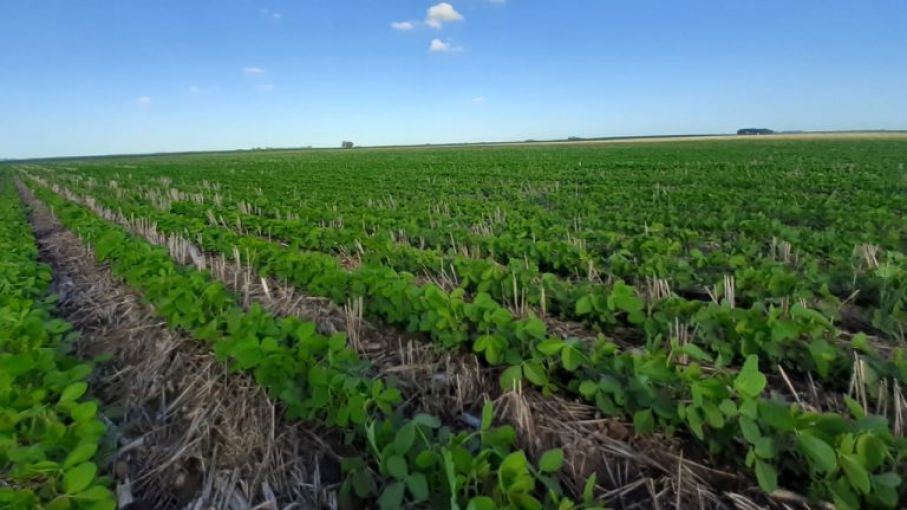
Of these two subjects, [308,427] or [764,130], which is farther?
[764,130]

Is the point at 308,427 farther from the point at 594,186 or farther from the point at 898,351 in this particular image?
the point at 594,186

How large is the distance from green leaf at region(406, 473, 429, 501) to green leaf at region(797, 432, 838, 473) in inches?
60.5

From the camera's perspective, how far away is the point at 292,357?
9.69 ft

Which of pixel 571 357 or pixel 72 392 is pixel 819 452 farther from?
pixel 72 392

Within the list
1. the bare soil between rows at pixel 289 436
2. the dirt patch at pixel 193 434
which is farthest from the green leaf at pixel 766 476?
the dirt patch at pixel 193 434

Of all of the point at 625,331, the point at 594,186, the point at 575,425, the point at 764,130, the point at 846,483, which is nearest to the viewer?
the point at 846,483

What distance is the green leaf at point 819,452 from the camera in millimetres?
1880

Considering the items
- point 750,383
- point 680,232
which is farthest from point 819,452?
point 680,232

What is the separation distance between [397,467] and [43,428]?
1.91 meters

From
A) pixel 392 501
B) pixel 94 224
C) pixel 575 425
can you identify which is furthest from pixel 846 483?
pixel 94 224

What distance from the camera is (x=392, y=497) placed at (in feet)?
6.57

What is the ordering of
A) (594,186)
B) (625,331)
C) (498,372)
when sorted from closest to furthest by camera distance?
(498,372)
(625,331)
(594,186)

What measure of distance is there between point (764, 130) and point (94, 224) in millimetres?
164515

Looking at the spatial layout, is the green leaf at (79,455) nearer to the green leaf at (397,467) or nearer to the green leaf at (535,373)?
the green leaf at (397,467)
